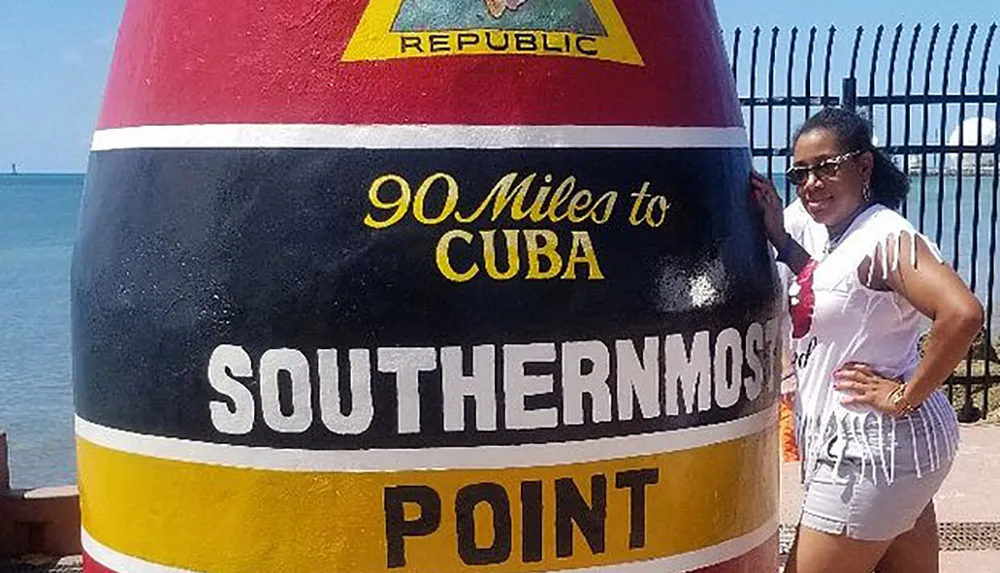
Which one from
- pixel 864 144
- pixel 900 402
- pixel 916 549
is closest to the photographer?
pixel 900 402

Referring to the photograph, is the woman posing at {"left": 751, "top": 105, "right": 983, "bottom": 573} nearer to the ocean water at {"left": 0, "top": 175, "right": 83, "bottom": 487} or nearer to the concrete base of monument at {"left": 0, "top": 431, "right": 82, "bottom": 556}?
the ocean water at {"left": 0, "top": 175, "right": 83, "bottom": 487}

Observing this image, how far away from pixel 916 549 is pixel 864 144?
1.26 meters

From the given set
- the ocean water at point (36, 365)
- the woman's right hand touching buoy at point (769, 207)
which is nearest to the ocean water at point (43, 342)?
the ocean water at point (36, 365)

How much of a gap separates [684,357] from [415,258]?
0.64 m

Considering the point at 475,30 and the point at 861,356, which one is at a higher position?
the point at 475,30

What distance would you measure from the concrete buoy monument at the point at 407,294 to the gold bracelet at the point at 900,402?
0.97 meters

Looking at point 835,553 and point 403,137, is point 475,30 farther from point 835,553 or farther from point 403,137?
point 835,553

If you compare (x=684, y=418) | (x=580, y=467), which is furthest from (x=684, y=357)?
A: (x=580, y=467)

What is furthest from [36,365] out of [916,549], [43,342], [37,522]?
[916,549]

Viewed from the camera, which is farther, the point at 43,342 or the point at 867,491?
the point at 43,342

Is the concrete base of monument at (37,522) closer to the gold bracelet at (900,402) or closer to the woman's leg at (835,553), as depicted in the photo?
the woman's leg at (835,553)

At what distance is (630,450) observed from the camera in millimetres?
2646

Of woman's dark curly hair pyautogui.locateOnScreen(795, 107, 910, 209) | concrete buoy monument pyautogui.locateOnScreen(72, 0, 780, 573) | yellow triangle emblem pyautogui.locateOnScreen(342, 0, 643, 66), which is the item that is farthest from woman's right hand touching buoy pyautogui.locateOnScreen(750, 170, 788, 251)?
yellow triangle emblem pyautogui.locateOnScreen(342, 0, 643, 66)

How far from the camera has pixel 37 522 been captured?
22.3 ft
